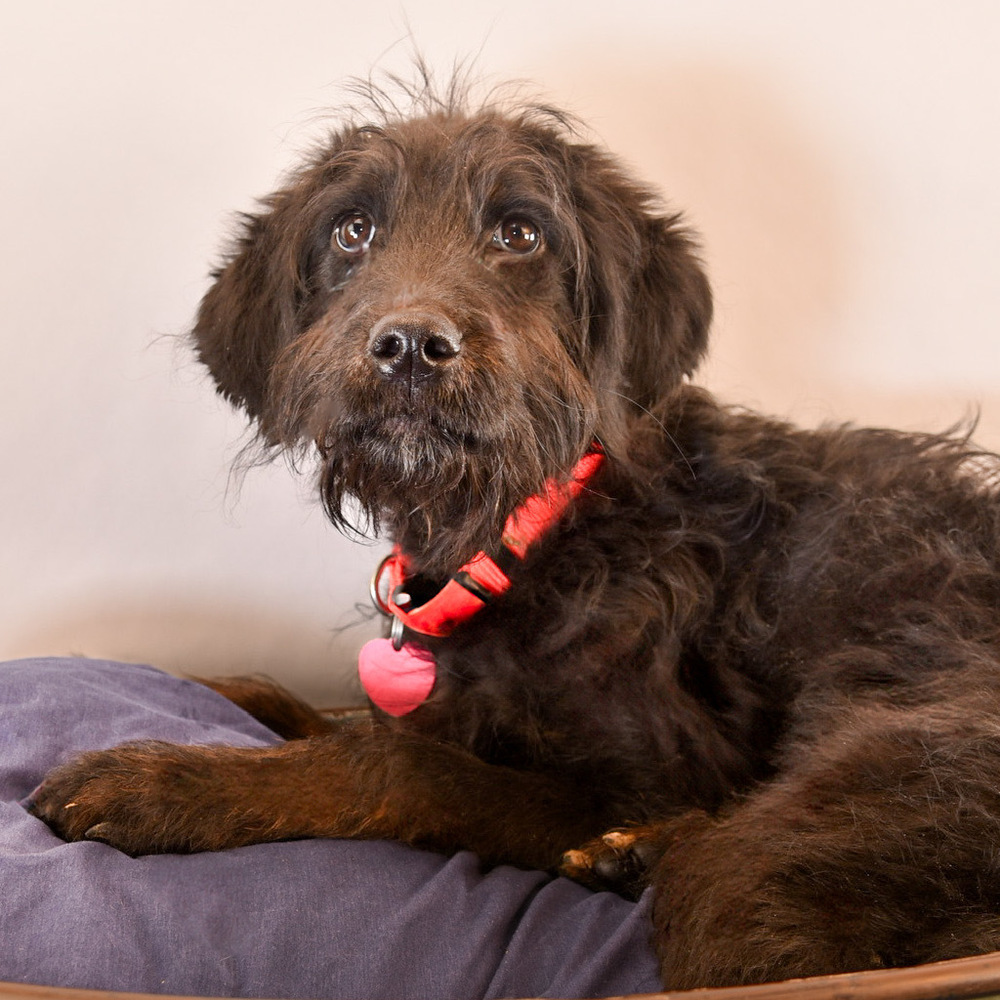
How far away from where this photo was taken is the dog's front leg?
192 cm

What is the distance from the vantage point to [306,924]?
5.73 feet

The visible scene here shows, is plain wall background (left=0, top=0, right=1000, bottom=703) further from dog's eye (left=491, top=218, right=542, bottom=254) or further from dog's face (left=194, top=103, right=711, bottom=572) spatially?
dog's eye (left=491, top=218, right=542, bottom=254)

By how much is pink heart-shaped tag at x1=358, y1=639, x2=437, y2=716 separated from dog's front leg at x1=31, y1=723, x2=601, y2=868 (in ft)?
0.73

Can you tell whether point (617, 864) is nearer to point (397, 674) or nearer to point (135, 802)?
point (397, 674)

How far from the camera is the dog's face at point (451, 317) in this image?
2012 millimetres

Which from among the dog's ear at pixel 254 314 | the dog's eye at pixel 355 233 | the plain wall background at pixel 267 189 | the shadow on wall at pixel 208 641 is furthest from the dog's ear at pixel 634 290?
the shadow on wall at pixel 208 641

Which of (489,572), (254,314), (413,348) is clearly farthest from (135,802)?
(254,314)

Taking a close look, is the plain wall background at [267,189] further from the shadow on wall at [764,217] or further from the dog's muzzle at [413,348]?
the dog's muzzle at [413,348]

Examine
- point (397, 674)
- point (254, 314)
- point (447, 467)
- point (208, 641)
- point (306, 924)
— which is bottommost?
point (208, 641)

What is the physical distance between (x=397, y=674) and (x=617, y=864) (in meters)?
0.66

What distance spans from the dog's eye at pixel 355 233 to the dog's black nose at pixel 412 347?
1.82ft

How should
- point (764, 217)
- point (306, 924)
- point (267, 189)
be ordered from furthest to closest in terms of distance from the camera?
point (764, 217) → point (267, 189) → point (306, 924)

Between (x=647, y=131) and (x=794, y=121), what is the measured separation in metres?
0.46

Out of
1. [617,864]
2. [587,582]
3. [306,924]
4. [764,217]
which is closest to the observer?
[306,924]
